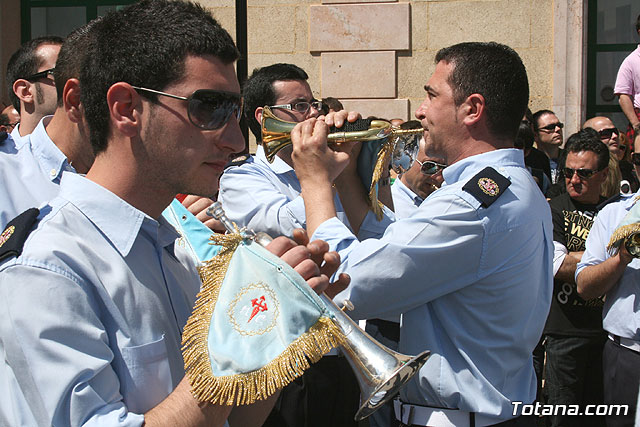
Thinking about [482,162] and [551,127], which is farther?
[551,127]

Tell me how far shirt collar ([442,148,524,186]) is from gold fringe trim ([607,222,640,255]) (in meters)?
1.39

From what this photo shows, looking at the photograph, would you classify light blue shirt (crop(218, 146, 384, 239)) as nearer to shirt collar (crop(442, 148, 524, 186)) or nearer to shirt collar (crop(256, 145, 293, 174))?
shirt collar (crop(256, 145, 293, 174))

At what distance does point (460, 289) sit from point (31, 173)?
1.84 meters

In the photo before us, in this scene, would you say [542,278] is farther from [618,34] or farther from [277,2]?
[618,34]

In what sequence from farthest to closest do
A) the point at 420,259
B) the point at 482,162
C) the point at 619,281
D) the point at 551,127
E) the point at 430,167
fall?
the point at 551,127, the point at 430,167, the point at 619,281, the point at 482,162, the point at 420,259

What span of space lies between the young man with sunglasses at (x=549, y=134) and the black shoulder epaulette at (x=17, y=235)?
6937 mm

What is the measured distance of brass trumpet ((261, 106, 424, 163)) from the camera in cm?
313

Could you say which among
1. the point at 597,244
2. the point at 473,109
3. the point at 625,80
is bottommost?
the point at 597,244

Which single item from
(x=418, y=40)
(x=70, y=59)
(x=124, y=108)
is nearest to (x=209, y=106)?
(x=124, y=108)

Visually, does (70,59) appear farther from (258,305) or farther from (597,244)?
(597,244)

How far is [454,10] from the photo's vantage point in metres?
8.42

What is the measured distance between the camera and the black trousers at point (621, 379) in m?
4.21

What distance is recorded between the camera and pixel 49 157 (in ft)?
9.69

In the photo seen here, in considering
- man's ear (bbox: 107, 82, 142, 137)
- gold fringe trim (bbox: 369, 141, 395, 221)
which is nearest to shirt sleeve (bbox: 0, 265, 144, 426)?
man's ear (bbox: 107, 82, 142, 137)
